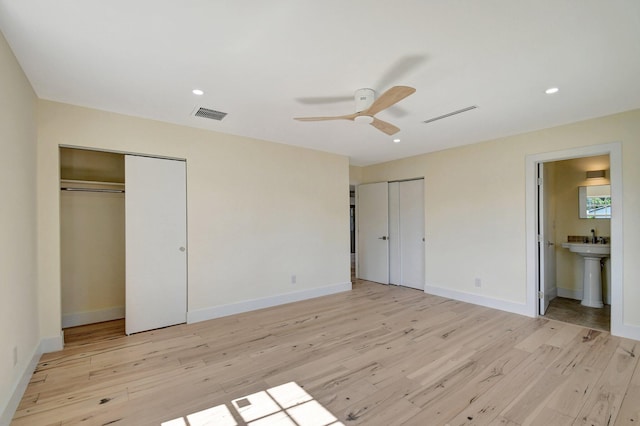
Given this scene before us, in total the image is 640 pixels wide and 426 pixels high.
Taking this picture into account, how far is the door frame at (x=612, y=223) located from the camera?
3.32 meters

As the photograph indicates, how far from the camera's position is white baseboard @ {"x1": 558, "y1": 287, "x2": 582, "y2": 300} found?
4.81 metres

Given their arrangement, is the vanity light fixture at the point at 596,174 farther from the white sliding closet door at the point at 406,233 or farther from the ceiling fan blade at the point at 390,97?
the ceiling fan blade at the point at 390,97

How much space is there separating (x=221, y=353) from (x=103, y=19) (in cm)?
288

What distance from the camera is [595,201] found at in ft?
15.2

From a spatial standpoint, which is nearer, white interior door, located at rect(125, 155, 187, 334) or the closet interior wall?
white interior door, located at rect(125, 155, 187, 334)

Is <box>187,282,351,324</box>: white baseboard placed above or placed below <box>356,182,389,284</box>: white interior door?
below

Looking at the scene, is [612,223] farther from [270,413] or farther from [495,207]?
[270,413]

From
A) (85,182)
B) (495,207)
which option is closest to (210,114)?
(85,182)

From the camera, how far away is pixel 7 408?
193cm

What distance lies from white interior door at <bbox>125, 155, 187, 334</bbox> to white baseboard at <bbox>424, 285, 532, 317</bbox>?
4045mm

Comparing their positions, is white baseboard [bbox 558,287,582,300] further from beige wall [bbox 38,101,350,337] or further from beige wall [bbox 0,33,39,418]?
beige wall [bbox 0,33,39,418]

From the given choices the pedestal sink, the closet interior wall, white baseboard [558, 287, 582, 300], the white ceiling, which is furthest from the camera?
white baseboard [558, 287, 582, 300]

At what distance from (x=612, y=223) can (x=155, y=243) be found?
545 centimetres

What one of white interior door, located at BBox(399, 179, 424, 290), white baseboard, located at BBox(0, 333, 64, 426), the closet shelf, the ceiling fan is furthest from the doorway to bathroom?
the closet shelf
